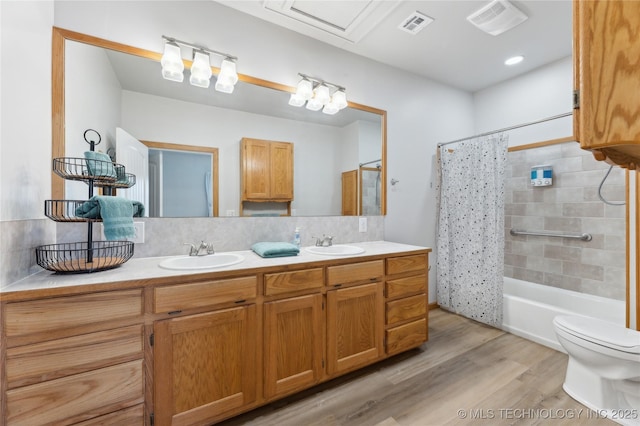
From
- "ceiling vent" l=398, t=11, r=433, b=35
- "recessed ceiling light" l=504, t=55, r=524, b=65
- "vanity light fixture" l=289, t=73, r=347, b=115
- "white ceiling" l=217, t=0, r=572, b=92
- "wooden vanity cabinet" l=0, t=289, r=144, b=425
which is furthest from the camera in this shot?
"recessed ceiling light" l=504, t=55, r=524, b=65

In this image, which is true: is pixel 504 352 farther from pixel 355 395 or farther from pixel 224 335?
pixel 224 335

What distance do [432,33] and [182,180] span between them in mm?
2314

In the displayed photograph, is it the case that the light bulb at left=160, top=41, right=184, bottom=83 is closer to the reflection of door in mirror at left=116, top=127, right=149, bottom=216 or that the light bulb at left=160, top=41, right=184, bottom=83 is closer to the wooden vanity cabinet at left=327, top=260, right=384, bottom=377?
the reflection of door in mirror at left=116, top=127, right=149, bottom=216

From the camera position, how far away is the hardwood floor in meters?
1.45

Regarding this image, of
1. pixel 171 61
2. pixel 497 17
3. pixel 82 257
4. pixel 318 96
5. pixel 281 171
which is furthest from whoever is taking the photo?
pixel 318 96

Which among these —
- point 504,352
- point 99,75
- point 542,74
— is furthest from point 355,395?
point 542,74

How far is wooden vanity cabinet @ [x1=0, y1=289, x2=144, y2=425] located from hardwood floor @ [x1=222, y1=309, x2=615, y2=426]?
2.06 feet

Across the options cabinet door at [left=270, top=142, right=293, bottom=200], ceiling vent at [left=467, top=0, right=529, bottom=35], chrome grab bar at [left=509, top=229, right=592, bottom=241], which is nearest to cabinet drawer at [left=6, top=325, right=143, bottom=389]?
cabinet door at [left=270, top=142, right=293, bottom=200]

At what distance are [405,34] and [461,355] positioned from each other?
8.73 feet

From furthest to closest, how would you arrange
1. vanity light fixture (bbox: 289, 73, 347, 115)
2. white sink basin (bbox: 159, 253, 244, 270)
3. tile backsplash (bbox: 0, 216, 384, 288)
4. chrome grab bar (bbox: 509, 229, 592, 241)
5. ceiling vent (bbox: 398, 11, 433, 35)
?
chrome grab bar (bbox: 509, 229, 592, 241) → vanity light fixture (bbox: 289, 73, 347, 115) → ceiling vent (bbox: 398, 11, 433, 35) → white sink basin (bbox: 159, 253, 244, 270) → tile backsplash (bbox: 0, 216, 384, 288)

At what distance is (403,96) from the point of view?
2.75 meters

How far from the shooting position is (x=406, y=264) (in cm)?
199

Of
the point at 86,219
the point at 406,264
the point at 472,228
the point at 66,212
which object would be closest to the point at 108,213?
the point at 86,219

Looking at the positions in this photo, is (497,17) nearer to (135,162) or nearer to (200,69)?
(200,69)
